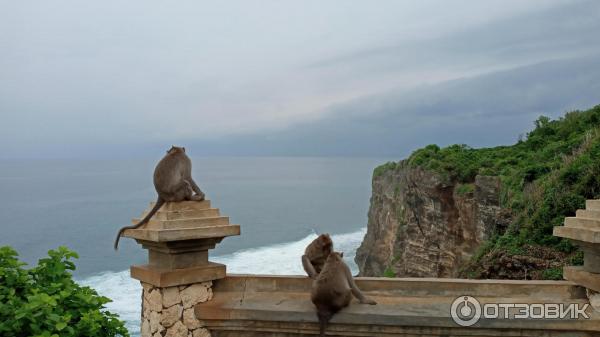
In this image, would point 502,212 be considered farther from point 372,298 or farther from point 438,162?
point 372,298

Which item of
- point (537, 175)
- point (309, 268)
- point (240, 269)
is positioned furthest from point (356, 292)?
point (240, 269)

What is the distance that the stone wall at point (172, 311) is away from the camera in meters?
5.49

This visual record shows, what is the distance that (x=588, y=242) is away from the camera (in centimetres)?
495

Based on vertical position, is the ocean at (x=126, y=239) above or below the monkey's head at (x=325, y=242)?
below

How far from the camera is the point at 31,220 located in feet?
260

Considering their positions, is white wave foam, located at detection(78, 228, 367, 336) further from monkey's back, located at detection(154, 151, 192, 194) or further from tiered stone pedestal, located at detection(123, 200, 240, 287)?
monkey's back, located at detection(154, 151, 192, 194)

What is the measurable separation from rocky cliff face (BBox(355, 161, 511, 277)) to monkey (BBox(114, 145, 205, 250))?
1635 centimetres

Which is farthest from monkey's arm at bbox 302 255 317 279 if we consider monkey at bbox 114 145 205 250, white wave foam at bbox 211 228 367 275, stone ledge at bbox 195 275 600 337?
white wave foam at bbox 211 228 367 275

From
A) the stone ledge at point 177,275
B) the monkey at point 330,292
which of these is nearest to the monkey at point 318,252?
the monkey at point 330,292

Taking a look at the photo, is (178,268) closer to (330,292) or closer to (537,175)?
(330,292)

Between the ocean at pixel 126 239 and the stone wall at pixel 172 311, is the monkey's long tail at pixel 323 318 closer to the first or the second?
the stone wall at pixel 172 311

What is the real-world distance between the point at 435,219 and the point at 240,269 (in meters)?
26.9

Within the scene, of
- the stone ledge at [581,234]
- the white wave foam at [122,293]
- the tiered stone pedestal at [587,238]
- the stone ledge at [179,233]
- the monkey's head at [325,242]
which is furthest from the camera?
the white wave foam at [122,293]

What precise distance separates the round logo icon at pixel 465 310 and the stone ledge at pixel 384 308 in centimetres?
6
